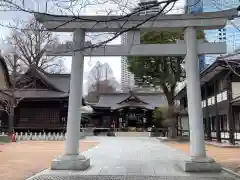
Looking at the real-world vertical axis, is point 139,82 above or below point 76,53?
above

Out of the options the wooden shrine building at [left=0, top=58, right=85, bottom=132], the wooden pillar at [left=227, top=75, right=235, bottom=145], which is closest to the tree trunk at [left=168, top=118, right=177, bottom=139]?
the wooden pillar at [left=227, top=75, right=235, bottom=145]

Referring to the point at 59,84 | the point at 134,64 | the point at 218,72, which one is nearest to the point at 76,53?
the point at 218,72

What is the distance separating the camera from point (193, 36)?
9.87 meters

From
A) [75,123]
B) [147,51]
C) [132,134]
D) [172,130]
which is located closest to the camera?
[75,123]

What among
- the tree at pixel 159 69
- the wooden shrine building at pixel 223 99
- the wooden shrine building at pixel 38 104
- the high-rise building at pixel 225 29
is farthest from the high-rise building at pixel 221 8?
the wooden shrine building at pixel 38 104

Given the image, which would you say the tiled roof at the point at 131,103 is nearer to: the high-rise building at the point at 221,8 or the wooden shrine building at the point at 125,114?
the wooden shrine building at the point at 125,114

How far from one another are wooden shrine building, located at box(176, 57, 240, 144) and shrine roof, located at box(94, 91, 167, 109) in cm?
1541

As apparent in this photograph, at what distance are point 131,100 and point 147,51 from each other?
3391 cm

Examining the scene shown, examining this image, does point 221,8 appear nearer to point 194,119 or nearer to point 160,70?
point 194,119

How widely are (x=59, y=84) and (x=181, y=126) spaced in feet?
51.9

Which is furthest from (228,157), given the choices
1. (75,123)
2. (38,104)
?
(38,104)

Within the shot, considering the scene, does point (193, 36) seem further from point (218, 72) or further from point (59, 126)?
point (59, 126)

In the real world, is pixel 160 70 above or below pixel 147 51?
above

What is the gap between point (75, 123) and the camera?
969 cm
